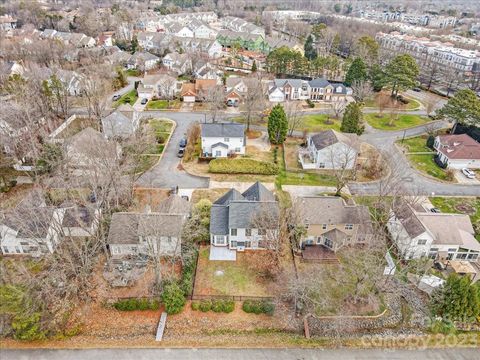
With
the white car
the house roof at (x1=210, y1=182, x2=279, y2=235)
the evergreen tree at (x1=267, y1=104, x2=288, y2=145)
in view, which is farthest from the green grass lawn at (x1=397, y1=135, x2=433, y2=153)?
the house roof at (x1=210, y1=182, x2=279, y2=235)

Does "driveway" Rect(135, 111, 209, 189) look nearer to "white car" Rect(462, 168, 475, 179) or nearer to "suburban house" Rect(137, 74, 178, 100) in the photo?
"suburban house" Rect(137, 74, 178, 100)

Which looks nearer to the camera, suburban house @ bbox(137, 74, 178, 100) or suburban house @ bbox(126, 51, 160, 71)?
suburban house @ bbox(137, 74, 178, 100)

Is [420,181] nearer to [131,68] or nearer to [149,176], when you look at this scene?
[149,176]

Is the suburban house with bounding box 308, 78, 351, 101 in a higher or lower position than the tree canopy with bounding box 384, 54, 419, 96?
lower

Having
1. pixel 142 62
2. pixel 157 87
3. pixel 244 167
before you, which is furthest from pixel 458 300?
pixel 142 62

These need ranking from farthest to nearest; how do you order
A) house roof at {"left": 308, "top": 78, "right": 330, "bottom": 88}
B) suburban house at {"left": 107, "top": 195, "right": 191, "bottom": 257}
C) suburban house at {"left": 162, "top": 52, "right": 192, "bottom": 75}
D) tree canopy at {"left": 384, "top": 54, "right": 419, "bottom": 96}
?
1. suburban house at {"left": 162, "top": 52, "right": 192, "bottom": 75}
2. house roof at {"left": 308, "top": 78, "right": 330, "bottom": 88}
3. tree canopy at {"left": 384, "top": 54, "right": 419, "bottom": 96}
4. suburban house at {"left": 107, "top": 195, "right": 191, "bottom": 257}

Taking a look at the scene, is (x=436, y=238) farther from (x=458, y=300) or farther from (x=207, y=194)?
(x=207, y=194)

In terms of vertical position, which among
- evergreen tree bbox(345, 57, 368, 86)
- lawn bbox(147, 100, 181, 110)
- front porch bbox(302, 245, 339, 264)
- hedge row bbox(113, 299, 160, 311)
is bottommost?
hedge row bbox(113, 299, 160, 311)

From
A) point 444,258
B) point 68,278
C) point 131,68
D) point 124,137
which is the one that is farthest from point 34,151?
point 131,68
